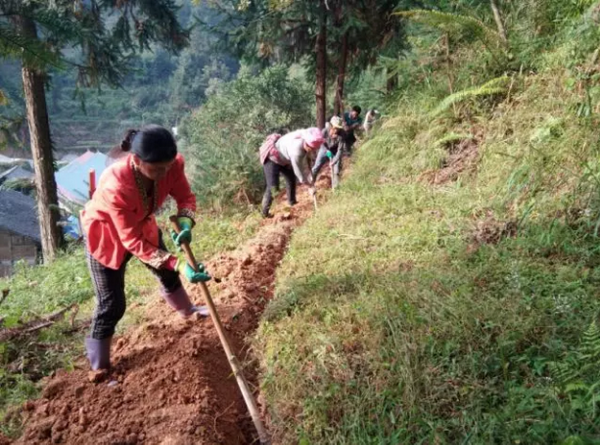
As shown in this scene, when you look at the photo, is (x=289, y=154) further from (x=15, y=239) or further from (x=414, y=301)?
(x=15, y=239)

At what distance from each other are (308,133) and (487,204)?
274cm

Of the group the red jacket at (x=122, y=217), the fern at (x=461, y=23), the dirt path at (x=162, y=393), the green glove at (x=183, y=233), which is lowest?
the dirt path at (x=162, y=393)

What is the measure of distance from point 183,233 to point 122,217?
440mm

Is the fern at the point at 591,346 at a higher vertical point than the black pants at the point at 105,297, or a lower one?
higher

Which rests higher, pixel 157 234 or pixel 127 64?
pixel 127 64

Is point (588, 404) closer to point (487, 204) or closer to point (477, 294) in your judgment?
point (477, 294)

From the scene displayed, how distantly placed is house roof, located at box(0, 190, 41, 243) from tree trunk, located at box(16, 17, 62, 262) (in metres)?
13.8

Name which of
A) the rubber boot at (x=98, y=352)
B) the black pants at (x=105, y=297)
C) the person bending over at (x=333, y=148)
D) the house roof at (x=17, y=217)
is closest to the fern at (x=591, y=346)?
the black pants at (x=105, y=297)

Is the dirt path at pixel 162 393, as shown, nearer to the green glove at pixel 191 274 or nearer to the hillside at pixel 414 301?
the hillside at pixel 414 301

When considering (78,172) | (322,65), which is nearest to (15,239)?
(78,172)

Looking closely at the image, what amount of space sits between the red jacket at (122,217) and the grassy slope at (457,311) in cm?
112

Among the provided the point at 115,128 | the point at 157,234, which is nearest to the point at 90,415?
the point at 157,234

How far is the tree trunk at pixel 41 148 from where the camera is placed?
7945 mm

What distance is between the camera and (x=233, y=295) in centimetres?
391
